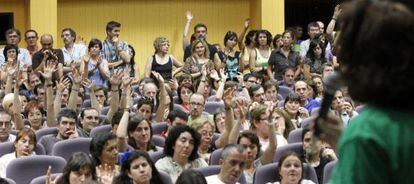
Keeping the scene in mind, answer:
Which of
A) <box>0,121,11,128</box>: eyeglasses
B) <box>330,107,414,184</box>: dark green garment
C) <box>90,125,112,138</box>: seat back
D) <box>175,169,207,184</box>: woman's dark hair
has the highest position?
<box>330,107,414,184</box>: dark green garment

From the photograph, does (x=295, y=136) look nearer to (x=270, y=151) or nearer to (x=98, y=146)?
(x=270, y=151)

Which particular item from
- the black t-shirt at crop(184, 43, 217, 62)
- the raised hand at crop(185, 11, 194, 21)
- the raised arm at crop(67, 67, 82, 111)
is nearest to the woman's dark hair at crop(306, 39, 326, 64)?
the black t-shirt at crop(184, 43, 217, 62)

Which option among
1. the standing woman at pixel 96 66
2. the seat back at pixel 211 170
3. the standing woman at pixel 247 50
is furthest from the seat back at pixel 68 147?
the standing woman at pixel 247 50

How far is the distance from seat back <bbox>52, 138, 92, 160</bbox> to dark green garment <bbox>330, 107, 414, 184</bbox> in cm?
540

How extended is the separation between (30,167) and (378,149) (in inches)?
199

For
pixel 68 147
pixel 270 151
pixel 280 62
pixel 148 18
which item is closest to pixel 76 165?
pixel 68 147

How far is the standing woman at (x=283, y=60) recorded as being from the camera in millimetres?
11445

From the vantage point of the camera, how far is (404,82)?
1174mm

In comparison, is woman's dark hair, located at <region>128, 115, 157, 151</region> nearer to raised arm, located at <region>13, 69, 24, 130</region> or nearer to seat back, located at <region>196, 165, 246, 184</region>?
seat back, located at <region>196, 165, 246, 184</region>

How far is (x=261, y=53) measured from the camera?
11805 mm

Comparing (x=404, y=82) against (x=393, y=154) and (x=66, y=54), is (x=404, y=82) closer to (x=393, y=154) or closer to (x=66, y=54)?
(x=393, y=154)

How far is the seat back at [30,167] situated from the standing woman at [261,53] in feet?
19.1

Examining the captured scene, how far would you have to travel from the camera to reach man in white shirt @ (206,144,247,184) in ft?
17.7

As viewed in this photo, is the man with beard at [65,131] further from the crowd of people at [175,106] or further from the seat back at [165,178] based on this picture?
the seat back at [165,178]
